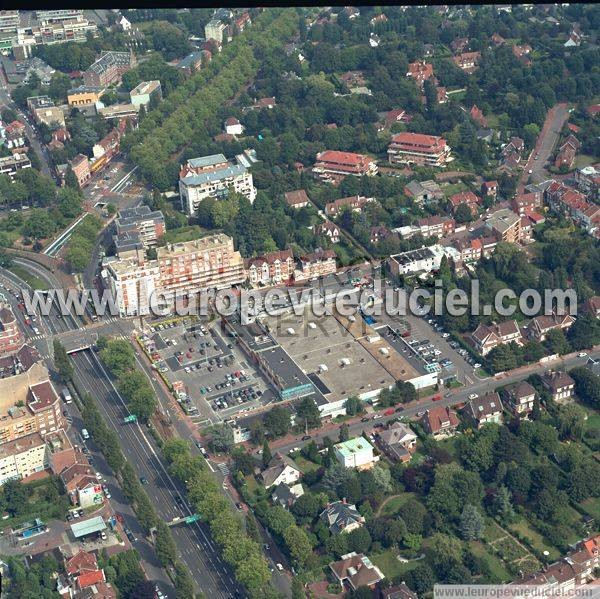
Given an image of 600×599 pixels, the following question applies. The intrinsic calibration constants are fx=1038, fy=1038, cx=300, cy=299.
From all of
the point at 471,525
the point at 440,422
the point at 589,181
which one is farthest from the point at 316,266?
the point at 471,525

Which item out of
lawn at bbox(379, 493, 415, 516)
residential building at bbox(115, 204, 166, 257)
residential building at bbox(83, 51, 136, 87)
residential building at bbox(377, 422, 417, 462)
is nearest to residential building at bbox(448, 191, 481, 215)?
residential building at bbox(115, 204, 166, 257)

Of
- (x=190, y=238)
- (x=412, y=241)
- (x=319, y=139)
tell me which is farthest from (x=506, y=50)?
(x=190, y=238)

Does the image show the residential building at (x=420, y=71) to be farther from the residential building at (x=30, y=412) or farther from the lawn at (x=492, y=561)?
the lawn at (x=492, y=561)

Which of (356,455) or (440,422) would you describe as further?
(440,422)

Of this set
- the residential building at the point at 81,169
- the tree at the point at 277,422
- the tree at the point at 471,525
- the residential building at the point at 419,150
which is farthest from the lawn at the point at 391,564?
the residential building at the point at 81,169

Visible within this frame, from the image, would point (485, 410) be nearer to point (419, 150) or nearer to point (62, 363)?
point (62, 363)

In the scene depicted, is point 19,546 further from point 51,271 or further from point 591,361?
point 591,361
